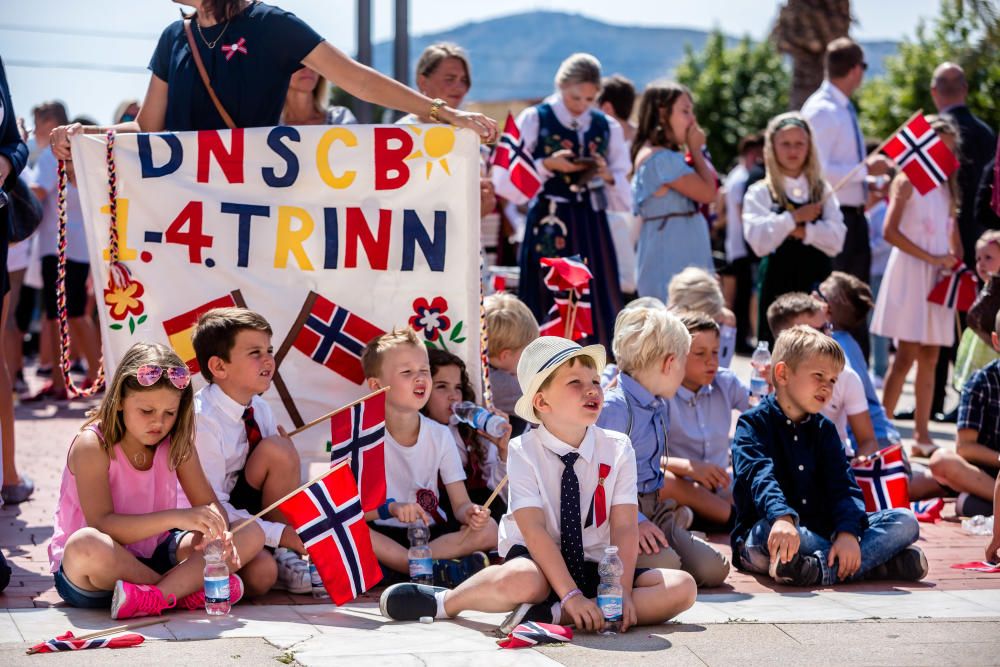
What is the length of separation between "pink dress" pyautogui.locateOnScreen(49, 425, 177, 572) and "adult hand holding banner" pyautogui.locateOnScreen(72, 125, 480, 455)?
1.03 metres

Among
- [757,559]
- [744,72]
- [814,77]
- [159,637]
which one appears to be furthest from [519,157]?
[744,72]

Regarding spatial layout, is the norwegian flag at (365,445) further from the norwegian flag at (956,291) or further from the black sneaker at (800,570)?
the norwegian flag at (956,291)

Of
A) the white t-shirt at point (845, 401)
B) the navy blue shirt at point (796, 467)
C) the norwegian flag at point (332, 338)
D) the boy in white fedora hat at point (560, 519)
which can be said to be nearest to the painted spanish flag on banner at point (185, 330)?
the norwegian flag at point (332, 338)

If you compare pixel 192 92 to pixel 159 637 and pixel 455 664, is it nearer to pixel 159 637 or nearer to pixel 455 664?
pixel 159 637

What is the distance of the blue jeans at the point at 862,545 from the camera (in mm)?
5590

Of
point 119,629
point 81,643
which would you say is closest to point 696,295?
point 119,629

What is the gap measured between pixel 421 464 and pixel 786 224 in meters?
3.66

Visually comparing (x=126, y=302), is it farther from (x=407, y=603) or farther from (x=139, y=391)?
(x=407, y=603)

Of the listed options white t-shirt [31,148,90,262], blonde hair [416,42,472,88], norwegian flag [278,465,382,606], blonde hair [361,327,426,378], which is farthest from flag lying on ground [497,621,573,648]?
white t-shirt [31,148,90,262]

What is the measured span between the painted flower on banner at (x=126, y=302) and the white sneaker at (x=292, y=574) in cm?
131

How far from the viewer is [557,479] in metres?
4.86

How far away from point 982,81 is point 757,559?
1605 centimetres

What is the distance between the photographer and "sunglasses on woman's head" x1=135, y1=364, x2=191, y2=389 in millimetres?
4883

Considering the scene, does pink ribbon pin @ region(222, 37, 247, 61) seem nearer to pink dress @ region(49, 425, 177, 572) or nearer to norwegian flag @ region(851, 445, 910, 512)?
pink dress @ region(49, 425, 177, 572)
